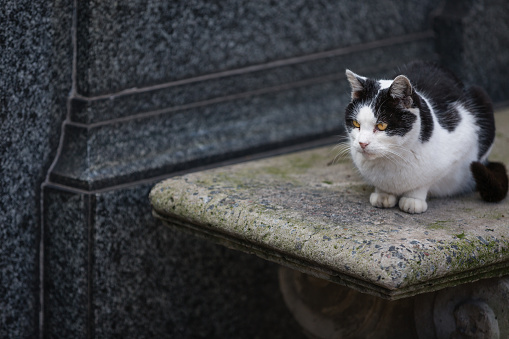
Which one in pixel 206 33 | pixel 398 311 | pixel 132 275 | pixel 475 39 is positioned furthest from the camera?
pixel 475 39

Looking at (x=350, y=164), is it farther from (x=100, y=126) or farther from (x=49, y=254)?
(x=49, y=254)

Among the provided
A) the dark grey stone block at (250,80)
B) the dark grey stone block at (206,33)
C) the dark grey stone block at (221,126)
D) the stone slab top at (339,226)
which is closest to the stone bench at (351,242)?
the stone slab top at (339,226)

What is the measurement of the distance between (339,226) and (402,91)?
405 millimetres

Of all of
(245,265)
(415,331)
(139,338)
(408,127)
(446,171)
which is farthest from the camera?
(245,265)

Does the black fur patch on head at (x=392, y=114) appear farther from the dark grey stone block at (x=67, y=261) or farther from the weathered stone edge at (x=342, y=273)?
the dark grey stone block at (x=67, y=261)

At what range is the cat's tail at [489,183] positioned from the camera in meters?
2.17

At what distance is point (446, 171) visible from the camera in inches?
85.4

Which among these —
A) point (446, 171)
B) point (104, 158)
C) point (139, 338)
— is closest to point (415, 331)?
point (446, 171)

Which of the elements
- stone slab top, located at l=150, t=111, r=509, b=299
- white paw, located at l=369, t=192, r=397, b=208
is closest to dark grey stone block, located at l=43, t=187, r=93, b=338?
→ stone slab top, located at l=150, t=111, r=509, b=299

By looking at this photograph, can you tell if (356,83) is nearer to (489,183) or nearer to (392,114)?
(392,114)

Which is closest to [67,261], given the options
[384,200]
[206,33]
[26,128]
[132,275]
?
[132,275]

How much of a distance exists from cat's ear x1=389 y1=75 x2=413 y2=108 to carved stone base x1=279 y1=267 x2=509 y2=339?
0.56 m

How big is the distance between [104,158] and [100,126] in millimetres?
108

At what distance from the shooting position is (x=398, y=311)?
2.38m
